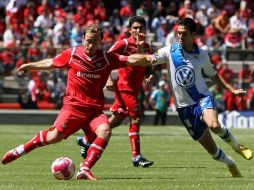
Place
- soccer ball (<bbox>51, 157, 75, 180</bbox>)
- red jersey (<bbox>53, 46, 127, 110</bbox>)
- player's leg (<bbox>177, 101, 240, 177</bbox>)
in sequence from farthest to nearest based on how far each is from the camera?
player's leg (<bbox>177, 101, 240, 177</bbox>) < red jersey (<bbox>53, 46, 127, 110</bbox>) < soccer ball (<bbox>51, 157, 75, 180</bbox>)

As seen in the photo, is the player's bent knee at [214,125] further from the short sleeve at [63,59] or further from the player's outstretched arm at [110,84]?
the player's outstretched arm at [110,84]

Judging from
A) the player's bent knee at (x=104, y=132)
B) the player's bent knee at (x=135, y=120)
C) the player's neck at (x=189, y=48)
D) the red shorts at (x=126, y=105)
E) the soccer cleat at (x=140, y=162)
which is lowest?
the soccer cleat at (x=140, y=162)

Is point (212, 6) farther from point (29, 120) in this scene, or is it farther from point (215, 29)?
point (29, 120)

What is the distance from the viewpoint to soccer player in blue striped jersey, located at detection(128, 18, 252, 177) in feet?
41.7

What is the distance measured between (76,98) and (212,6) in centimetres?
2546

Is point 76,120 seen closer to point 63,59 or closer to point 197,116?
point 63,59

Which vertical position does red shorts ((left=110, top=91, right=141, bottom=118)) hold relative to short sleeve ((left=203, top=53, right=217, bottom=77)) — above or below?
below

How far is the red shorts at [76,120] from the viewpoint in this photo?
1241 centimetres

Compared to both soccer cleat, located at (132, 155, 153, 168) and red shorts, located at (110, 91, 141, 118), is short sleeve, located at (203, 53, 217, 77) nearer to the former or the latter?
soccer cleat, located at (132, 155, 153, 168)

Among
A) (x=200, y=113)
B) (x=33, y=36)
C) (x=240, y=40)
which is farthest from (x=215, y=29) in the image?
(x=200, y=113)

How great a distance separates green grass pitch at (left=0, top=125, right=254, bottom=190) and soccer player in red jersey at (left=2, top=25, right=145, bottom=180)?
23.1 inches

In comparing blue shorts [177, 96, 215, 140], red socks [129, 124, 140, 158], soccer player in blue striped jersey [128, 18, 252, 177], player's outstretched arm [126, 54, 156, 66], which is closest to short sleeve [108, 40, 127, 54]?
red socks [129, 124, 140, 158]

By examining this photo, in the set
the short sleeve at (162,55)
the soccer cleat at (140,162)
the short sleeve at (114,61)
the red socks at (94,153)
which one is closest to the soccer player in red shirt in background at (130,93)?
the soccer cleat at (140,162)

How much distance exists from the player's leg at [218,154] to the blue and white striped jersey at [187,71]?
21.1 inches
